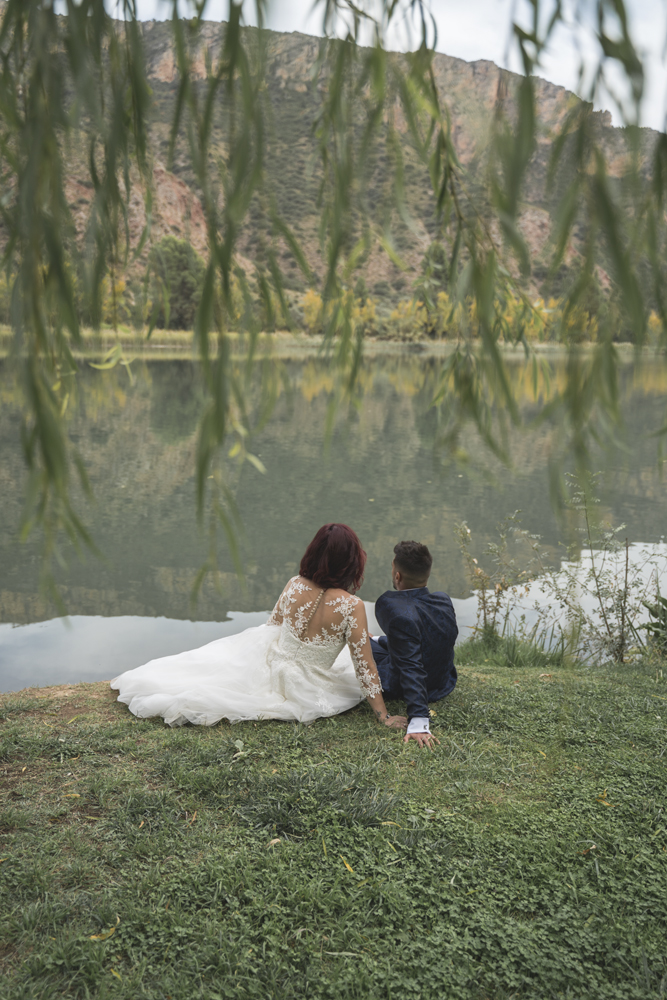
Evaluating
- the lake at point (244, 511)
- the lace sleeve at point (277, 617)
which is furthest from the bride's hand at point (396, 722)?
the lake at point (244, 511)

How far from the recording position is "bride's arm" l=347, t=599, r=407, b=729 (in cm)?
358

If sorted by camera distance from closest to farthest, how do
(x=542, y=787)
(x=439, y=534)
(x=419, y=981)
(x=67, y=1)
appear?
(x=67, y=1) → (x=419, y=981) → (x=542, y=787) → (x=439, y=534)

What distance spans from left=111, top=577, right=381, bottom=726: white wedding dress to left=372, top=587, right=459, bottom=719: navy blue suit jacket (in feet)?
0.47

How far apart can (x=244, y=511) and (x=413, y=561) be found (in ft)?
22.8

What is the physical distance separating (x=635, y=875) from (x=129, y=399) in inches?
885

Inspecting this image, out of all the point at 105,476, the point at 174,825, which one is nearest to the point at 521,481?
the point at 105,476

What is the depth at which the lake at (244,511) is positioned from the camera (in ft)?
16.4

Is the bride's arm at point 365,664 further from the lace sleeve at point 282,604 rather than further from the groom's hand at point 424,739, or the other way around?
the lace sleeve at point 282,604

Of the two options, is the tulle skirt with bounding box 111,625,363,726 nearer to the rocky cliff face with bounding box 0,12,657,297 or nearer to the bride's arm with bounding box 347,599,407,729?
the bride's arm with bounding box 347,599,407,729

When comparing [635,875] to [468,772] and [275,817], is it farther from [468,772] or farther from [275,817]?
[275,817]

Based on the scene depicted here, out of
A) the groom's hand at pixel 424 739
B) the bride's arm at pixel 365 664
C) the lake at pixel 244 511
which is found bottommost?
the lake at pixel 244 511

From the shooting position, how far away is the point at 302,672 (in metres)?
3.74

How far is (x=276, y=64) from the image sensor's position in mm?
1224

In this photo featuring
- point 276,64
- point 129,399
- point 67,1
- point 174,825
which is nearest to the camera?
point 67,1
